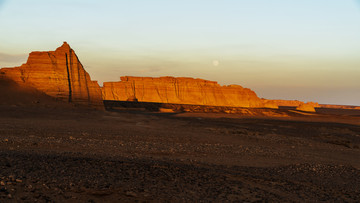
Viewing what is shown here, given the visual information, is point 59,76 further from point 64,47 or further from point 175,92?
point 175,92

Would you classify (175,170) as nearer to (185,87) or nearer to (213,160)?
(213,160)

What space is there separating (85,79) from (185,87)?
130 meters

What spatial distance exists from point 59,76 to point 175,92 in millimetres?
129752

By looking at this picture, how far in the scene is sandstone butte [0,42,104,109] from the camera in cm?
4091

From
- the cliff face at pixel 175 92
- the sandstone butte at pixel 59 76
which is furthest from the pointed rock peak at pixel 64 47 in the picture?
the cliff face at pixel 175 92

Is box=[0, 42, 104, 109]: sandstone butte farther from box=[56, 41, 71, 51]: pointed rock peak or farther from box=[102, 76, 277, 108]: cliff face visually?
box=[102, 76, 277, 108]: cliff face

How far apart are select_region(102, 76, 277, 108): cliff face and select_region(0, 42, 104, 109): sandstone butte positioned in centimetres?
12084

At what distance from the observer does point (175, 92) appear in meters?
172

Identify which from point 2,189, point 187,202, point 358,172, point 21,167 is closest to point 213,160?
point 358,172

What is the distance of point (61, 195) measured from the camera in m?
7.50

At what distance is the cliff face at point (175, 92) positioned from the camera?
169250 millimetres

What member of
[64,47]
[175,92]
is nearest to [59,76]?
[64,47]

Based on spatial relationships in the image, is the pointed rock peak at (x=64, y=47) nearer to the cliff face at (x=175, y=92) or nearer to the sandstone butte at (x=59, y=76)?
the sandstone butte at (x=59, y=76)

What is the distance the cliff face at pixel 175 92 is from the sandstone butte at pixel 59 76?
4757 inches
